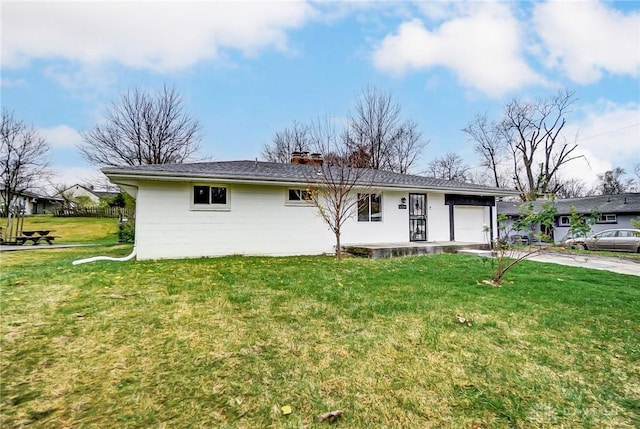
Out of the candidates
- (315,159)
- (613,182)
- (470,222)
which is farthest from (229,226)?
(613,182)

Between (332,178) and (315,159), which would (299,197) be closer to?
(332,178)

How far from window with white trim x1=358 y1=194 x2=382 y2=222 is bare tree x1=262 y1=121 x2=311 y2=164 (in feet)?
49.8

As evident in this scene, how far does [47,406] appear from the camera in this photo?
7.02ft

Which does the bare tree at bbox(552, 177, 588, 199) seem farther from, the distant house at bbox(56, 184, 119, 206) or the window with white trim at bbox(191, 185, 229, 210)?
the distant house at bbox(56, 184, 119, 206)

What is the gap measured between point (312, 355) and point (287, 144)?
25806mm

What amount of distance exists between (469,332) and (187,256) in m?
7.76

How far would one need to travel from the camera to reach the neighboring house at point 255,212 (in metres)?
8.84

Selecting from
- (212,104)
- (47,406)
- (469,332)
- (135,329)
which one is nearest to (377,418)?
(469,332)

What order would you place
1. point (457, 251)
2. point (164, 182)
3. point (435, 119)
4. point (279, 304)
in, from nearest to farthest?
point (279, 304)
point (164, 182)
point (457, 251)
point (435, 119)

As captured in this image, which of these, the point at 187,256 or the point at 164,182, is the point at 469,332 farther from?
the point at 164,182

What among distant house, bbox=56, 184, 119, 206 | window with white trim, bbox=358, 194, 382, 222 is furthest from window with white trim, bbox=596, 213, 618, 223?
distant house, bbox=56, 184, 119, 206

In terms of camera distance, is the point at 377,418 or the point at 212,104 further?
the point at 212,104

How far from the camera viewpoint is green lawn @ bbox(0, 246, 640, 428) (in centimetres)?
218

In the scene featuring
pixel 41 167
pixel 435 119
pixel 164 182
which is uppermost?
pixel 435 119
